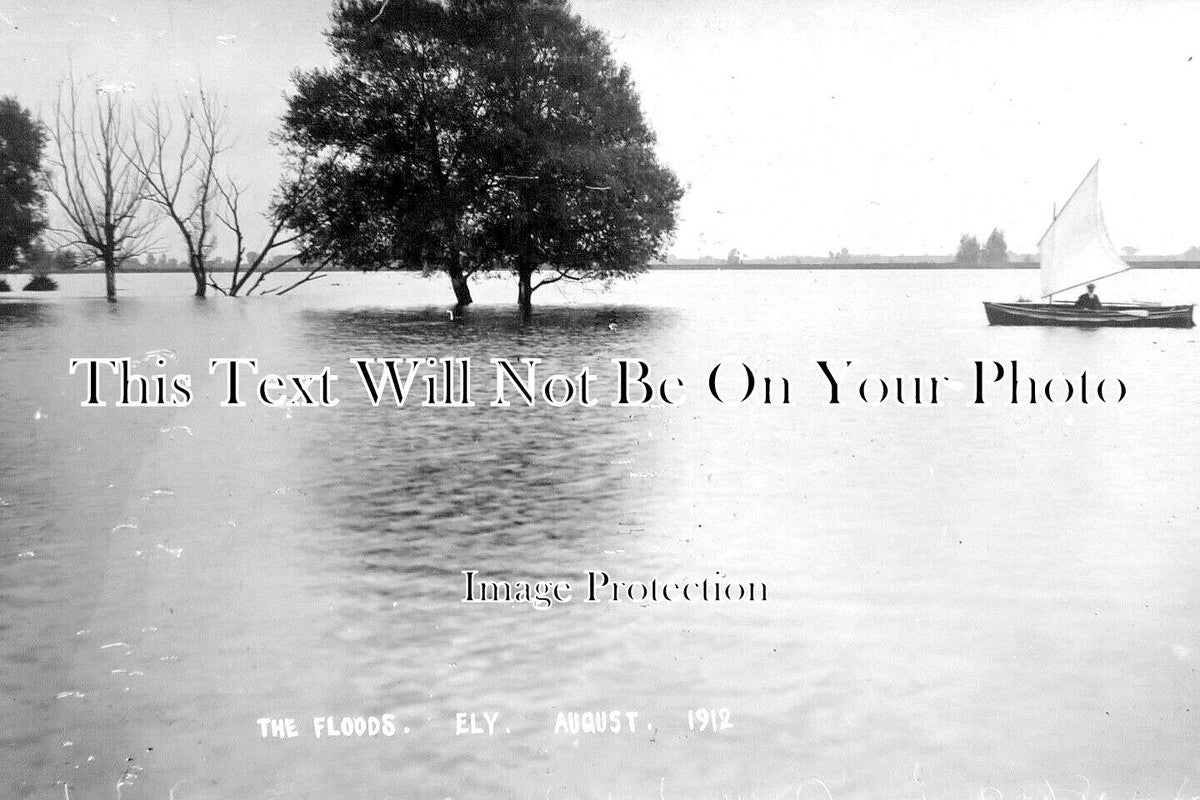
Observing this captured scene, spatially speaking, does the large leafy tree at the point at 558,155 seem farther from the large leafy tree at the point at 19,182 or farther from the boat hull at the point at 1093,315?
the boat hull at the point at 1093,315

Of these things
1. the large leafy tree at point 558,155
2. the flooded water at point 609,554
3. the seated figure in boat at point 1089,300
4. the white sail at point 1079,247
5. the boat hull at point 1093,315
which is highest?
the large leafy tree at point 558,155

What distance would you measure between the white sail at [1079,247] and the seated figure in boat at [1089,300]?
12.8 inches

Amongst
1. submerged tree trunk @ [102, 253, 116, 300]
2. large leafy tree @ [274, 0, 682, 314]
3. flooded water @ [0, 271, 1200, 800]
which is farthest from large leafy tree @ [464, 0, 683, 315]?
submerged tree trunk @ [102, 253, 116, 300]

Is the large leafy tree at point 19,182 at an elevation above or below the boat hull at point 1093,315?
above

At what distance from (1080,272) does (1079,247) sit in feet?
3.12

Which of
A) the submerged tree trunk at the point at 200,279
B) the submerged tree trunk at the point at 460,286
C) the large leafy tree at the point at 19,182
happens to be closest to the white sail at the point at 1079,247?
the submerged tree trunk at the point at 460,286

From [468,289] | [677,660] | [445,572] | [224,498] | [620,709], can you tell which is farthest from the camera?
[468,289]

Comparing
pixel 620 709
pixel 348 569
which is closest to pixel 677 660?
pixel 620 709

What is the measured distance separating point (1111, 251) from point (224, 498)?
6.00 m

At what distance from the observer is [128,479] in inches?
273

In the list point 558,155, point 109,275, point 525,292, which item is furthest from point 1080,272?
point 109,275

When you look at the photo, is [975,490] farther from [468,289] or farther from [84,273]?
[84,273]

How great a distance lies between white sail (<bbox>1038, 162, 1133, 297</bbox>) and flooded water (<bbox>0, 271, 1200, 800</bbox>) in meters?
0.43

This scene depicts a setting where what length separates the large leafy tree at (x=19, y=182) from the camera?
615 cm
